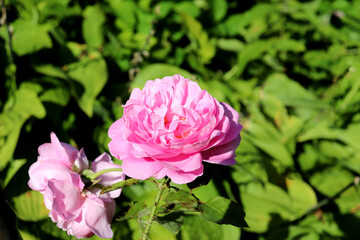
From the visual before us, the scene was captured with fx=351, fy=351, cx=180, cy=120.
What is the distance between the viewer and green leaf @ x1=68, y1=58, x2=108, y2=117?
4.36 feet

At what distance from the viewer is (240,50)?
192 centimetres

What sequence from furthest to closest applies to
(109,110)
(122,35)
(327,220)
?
(122,35) → (327,220) → (109,110)

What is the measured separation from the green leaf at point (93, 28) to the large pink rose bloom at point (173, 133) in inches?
46.5

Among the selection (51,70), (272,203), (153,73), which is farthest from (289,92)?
(51,70)

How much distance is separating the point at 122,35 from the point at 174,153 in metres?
1.33

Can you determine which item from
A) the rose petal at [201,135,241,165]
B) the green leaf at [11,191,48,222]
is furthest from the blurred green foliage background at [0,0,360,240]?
the rose petal at [201,135,241,165]

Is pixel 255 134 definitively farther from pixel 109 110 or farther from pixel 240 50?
pixel 109 110

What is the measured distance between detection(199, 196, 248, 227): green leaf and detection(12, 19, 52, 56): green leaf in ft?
3.60

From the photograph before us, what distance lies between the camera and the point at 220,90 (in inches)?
59.9

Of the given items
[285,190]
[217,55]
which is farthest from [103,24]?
[285,190]

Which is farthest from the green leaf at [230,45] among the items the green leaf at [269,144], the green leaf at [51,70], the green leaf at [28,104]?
the green leaf at [28,104]

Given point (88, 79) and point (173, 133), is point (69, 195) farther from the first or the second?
point (88, 79)

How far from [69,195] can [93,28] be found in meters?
1.22

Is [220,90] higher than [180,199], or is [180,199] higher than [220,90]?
[180,199]
